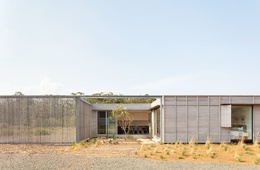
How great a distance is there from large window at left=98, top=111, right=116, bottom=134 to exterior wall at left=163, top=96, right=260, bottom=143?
7799 millimetres

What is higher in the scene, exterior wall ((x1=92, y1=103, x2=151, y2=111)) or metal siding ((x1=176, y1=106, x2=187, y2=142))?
exterior wall ((x1=92, y1=103, x2=151, y2=111))

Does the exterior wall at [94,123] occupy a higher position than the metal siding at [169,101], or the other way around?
the metal siding at [169,101]

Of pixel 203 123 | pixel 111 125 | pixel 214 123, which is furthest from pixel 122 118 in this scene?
pixel 214 123

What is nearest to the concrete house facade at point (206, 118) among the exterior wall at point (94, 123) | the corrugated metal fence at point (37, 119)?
the corrugated metal fence at point (37, 119)

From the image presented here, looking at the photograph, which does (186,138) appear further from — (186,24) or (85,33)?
(85,33)

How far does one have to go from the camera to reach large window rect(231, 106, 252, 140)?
14.1 meters

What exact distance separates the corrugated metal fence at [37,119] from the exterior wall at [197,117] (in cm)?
519

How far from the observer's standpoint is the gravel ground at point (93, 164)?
25.3 ft

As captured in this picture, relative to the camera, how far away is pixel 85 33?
13.8 m

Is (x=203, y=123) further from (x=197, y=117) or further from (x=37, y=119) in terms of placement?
(x=37, y=119)

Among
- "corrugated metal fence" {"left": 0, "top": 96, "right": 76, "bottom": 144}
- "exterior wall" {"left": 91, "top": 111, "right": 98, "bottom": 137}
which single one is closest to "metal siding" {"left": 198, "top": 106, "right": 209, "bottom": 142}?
"corrugated metal fence" {"left": 0, "top": 96, "right": 76, "bottom": 144}

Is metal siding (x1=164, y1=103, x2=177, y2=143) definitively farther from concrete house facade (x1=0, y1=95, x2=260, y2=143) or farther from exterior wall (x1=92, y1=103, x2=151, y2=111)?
exterior wall (x1=92, y1=103, x2=151, y2=111)

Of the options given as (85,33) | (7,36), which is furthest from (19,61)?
(85,33)

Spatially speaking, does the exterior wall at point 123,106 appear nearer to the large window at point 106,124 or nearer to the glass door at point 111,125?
the large window at point 106,124
